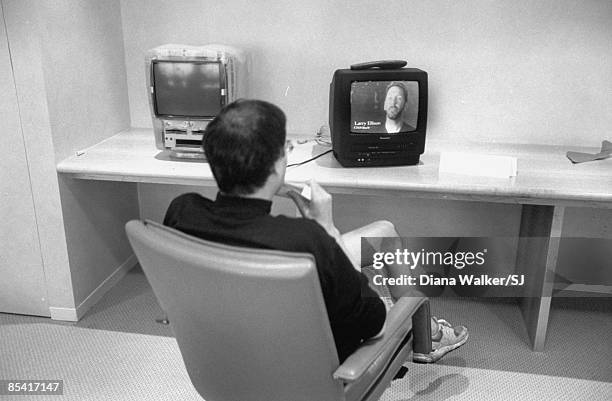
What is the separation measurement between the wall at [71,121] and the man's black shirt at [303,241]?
121 cm

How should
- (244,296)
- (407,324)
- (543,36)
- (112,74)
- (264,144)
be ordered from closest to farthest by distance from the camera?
(244,296), (264,144), (407,324), (543,36), (112,74)

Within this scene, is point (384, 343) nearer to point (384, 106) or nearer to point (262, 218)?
point (262, 218)

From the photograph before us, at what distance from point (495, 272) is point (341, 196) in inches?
34.0

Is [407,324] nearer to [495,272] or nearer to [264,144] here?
[264,144]

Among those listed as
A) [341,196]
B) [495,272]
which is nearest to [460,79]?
[341,196]

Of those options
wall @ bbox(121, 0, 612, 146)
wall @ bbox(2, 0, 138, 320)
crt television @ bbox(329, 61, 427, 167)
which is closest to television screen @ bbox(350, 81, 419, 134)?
crt television @ bbox(329, 61, 427, 167)

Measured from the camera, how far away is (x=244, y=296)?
53.7 inches

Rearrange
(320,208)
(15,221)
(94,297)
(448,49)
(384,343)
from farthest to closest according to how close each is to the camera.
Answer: (94,297) < (448,49) < (15,221) < (320,208) < (384,343)

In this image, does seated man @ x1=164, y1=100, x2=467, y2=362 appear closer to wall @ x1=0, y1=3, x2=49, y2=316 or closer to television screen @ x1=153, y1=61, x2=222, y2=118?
television screen @ x1=153, y1=61, x2=222, y2=118

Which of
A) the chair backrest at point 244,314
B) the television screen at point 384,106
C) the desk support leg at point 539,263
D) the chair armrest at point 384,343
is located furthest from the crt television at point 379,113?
the chair backrest at point 244,314

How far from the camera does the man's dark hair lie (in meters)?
1.49

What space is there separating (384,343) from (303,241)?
0.37 metres

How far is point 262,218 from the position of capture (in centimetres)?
148

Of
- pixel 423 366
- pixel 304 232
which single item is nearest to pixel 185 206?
pixel 304 232
